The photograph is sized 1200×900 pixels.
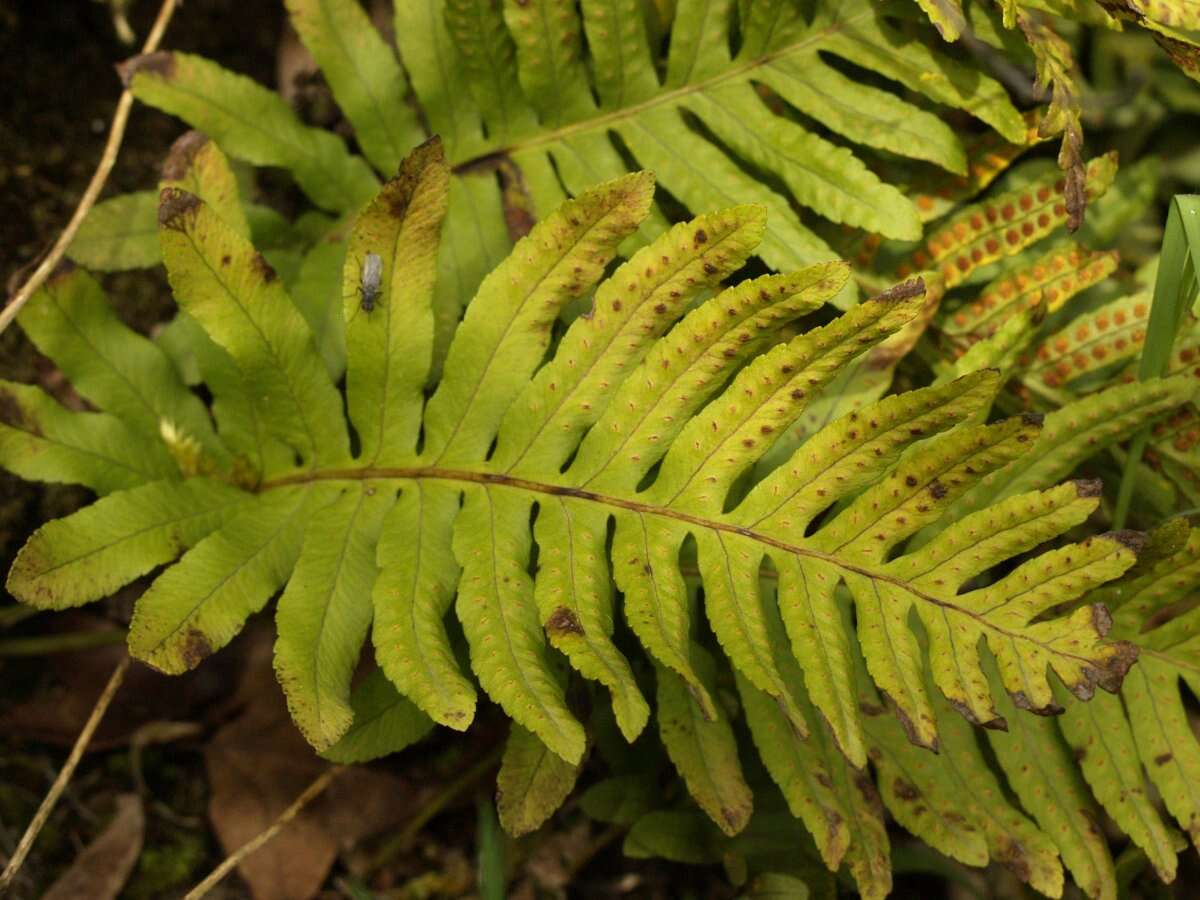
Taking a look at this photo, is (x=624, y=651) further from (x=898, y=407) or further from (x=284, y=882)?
(x=284, y=882)

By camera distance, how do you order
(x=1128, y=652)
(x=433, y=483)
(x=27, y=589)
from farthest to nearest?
1. (x=433, y=483)
2. (x=27, y=589)
3. (x=1128, y=652)

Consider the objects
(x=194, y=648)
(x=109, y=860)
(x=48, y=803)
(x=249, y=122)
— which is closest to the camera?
(x=194, y=648)

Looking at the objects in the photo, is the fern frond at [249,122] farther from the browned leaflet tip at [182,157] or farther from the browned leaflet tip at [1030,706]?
the browned leaflet tip at [1030,706]

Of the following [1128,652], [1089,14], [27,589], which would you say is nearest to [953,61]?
[1089,14]

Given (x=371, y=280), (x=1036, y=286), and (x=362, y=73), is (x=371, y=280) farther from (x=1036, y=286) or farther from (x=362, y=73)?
(x=1036, y=286)

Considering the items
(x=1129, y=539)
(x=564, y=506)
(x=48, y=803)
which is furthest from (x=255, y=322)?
(x=1129, y=539)
